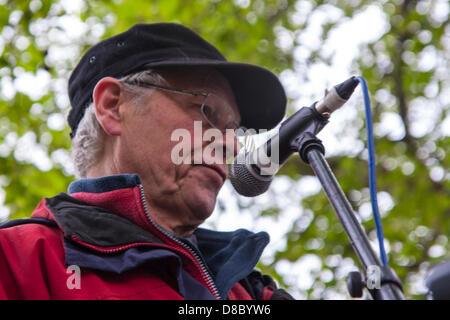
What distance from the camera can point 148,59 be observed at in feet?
7.88

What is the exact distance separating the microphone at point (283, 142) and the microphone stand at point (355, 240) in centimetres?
8

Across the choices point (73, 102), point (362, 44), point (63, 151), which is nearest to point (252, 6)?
point (362, 44)

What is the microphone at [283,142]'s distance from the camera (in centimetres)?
167

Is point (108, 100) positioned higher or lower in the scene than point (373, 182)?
higher

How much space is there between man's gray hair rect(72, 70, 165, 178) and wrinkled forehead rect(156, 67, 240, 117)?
0.15 ft

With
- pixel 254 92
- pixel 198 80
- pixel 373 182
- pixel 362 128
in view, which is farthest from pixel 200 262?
pixel 362 128

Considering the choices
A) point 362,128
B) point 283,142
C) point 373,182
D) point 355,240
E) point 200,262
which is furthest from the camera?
point 362,128

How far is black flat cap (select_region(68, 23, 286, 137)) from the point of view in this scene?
241 cm

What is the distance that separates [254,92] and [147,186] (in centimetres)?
70

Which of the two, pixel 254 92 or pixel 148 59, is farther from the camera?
pixel 254 92

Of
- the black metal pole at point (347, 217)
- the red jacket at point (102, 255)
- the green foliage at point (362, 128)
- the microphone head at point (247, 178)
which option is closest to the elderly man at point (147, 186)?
the red jacket at point (102, 255)

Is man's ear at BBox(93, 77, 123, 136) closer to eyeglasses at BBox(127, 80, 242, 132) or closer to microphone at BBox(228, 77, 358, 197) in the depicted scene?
eyeglasses at BBox(127, 80, 242, 132)

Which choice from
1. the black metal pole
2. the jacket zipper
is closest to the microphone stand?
the black metal pole

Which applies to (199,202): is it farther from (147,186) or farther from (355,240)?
(355,240)
